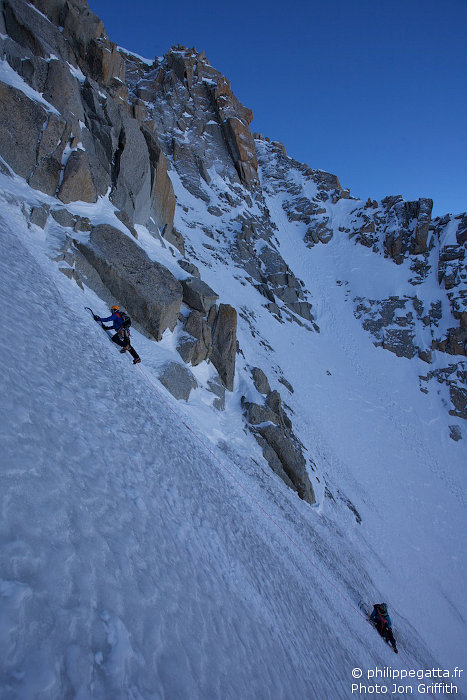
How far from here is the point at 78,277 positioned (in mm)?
10445

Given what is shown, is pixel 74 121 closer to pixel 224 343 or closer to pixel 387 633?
pixel 224 343

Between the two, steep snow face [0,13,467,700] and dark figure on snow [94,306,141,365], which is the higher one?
dark figure on snow [94,306,141,365]

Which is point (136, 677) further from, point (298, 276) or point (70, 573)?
point (298, 276)

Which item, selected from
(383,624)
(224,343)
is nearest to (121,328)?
(224,343)

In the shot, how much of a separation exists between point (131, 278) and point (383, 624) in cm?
1396

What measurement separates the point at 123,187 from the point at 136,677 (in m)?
18.4

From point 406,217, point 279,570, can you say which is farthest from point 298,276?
point 279,570

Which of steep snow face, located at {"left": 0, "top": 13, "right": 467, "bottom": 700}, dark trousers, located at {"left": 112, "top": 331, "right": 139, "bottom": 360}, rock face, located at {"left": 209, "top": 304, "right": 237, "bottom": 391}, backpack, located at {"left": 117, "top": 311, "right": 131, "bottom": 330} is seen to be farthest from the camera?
rock face, located at {"left": 209, "top": 304, "right": 237, "bottom": 391}

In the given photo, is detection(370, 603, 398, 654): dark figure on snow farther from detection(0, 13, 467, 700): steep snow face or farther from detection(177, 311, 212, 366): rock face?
detection(177, 311, 212, 366): rock face

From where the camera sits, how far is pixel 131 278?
12406 mm

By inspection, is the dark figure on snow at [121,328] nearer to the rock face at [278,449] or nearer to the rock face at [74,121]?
the rock face at [74,121]

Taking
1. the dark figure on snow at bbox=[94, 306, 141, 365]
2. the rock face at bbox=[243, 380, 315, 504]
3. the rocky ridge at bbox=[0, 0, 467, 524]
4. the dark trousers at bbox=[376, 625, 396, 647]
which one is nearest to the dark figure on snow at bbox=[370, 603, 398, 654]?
the dark trousers at bbox=[376, 625, 396, 647]

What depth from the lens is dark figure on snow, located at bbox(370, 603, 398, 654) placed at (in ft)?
32.1

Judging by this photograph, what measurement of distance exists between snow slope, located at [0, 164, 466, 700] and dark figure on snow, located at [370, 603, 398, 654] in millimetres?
439
